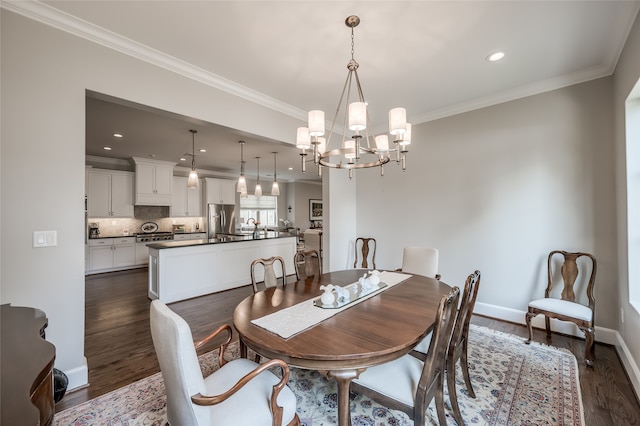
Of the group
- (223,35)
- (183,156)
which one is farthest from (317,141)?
(183,156)

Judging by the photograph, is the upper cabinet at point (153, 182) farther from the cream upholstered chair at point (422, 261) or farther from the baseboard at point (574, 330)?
the baseboard at point (574, 330)

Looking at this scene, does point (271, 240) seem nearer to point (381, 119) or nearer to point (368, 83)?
point (381, 119)

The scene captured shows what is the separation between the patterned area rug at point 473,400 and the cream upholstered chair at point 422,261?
2.94ft

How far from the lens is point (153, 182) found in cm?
658

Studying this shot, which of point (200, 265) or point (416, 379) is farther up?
point (200, 265)

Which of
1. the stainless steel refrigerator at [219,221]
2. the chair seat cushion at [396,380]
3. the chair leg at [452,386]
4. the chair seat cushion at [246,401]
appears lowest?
the chair leg at [452,386]

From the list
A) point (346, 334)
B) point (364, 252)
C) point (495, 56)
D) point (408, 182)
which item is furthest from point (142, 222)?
point (495, 56)

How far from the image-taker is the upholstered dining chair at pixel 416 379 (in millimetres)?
1330

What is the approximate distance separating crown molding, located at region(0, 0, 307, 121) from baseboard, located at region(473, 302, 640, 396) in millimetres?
3871

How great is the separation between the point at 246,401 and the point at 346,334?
57 cm

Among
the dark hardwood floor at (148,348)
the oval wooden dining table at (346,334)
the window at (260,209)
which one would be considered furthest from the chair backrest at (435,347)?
the window at (260,209)

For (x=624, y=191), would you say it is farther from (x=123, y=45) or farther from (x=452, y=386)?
(x=123, y=45)

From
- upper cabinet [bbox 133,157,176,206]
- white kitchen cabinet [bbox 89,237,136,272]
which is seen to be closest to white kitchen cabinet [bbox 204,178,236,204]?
upper cabinet [bbox 133,157,176,206]

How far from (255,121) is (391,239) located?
2.69 meters
